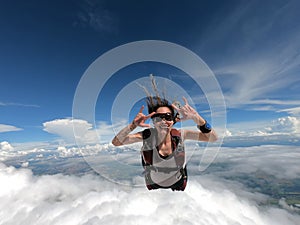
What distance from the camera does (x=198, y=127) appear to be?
444cm

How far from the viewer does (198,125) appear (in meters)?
4.37

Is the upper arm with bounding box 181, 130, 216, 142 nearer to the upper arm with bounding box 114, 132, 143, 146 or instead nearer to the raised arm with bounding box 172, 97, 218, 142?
the raised arm with bounding box 172, 97, 218, 142

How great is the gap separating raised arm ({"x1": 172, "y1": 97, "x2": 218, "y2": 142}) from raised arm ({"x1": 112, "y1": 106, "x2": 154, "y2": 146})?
658 mm

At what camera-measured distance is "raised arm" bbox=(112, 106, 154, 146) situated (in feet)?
12.3

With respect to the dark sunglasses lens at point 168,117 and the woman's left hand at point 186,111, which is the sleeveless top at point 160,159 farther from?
the woman's left hand at point 186,111

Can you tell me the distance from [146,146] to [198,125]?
1466mm

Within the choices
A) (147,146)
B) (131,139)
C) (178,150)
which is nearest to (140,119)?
(131,139)

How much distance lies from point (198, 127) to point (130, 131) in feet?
5.15

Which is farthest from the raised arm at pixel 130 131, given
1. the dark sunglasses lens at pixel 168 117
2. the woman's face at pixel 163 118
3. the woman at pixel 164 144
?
the dark sunglasses lens at pixel 168 117

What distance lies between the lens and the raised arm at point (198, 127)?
383 cm

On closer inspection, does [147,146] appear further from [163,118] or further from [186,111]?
[186,111]

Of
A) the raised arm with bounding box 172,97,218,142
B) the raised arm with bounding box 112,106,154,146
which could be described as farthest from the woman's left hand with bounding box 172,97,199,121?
the raised arm with bounding box 112,106,154,146

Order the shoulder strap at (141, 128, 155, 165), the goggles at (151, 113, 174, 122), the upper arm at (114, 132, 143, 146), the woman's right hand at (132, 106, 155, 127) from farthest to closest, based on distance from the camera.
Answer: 1. the shoulder strap at (141, 128, 155, 165)
2. the goggles at (151, 113, 174, 122)
3. the upper arm at (114, 132, 143, 146)
4. the woman's right hand at (132, 106, 155, 127)

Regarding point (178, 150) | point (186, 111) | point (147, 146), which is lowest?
point (178, 150)
